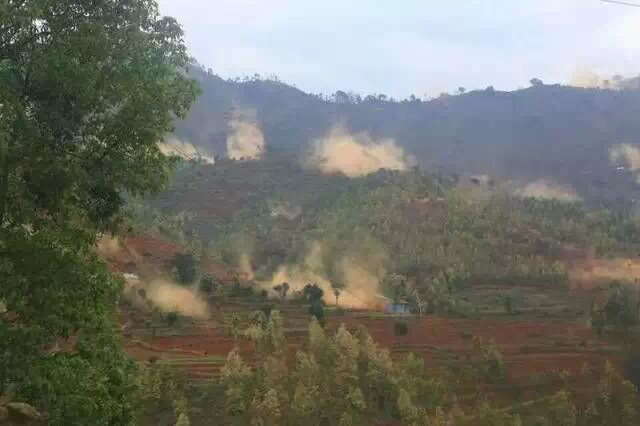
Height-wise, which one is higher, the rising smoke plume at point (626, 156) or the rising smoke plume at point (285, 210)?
the rising smoke plume at point (626, 156)

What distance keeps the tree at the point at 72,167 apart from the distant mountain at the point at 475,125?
350 ft

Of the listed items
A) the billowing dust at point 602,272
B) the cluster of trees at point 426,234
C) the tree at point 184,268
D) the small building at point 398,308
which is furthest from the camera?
the cluster of trees at point 426,234

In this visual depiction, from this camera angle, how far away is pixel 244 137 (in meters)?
122

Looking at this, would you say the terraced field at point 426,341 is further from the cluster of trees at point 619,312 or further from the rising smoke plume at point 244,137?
the rising smoke plume at point 244,137

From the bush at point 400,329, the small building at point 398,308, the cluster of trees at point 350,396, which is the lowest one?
the cluster of trees at point 350,396

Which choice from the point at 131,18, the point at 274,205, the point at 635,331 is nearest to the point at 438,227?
the point at 274,205

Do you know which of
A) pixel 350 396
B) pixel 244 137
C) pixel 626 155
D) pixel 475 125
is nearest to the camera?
pixel 350 396

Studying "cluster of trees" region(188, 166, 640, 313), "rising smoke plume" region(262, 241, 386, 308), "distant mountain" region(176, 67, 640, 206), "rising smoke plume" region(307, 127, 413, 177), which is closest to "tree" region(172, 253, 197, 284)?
"rising smoke plume" region(262, 241, 386, 308)

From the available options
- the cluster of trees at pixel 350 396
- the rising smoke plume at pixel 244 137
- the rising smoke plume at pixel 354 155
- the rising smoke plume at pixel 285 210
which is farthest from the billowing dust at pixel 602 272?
the rising smoke plume at pixel 244 137

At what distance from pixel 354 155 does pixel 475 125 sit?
121ft

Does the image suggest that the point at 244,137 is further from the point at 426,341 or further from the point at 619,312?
the point at 619,312

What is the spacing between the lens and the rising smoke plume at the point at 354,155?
10238 centimetres

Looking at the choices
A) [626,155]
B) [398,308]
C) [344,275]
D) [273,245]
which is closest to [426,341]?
[398,308]

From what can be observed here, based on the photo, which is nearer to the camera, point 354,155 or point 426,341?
point 426,341
